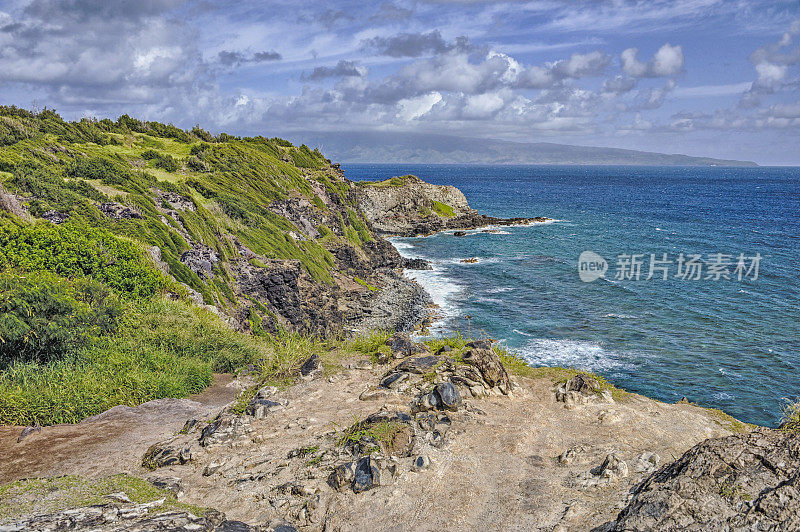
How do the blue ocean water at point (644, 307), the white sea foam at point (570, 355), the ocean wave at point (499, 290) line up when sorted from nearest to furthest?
the blue ocean water at point (644, 307) → the white sea foam at point (570, 355) → the ocean wave at point (499, 290)

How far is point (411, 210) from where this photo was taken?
86.8 m

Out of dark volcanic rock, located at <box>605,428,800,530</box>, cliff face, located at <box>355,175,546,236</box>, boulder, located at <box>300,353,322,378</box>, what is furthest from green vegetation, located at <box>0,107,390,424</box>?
cliff face, located at <box>355,175,546,236</box>

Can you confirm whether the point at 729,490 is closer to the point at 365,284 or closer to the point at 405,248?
the point at 365,284

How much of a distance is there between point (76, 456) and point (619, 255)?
210 ft

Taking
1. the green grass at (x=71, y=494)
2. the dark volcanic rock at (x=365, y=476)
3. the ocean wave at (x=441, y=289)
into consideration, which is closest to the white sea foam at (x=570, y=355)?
the ocean wave at (x=441, y=289)

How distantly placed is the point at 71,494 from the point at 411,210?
264 feet

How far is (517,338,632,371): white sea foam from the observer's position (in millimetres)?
30078

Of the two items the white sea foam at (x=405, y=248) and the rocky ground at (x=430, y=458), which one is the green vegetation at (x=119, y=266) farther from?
the white sea foam at (x=405, y=248)

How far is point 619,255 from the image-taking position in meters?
62.5

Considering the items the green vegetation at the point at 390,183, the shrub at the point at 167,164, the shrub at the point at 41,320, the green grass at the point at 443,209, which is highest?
the green vegetation at the point at 390,183

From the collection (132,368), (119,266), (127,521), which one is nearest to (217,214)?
(119,266)

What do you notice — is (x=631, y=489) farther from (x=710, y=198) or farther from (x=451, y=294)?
(x=710, y=198)

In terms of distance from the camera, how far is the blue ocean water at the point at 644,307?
28547mm

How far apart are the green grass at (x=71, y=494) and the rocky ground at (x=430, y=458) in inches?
4.2
